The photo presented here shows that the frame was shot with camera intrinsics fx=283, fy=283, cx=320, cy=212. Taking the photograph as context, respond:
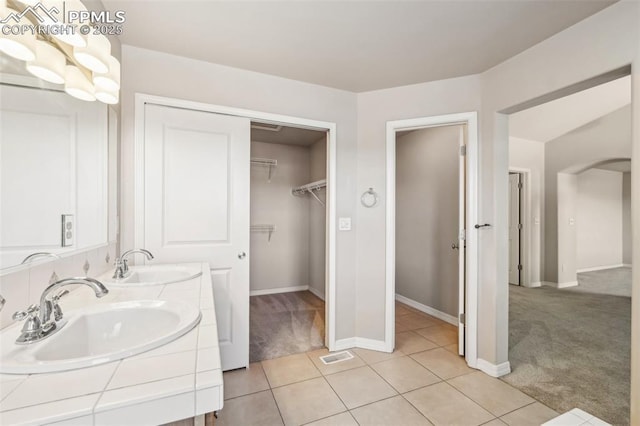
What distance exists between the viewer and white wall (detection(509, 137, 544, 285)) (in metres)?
4.80

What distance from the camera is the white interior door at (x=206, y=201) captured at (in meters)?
1.98

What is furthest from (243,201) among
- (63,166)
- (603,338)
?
(603,338)

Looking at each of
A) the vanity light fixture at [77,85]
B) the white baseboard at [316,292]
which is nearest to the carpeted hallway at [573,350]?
the white baseboard at [316,292]

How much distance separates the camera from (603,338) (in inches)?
109

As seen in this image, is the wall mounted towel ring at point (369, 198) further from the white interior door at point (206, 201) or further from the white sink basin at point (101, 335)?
the white sink basin at point (101, 335)

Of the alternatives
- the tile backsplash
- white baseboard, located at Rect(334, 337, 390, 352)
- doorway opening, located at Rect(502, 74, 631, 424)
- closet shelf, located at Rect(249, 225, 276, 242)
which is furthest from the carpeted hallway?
closet shelf, located at Rect(249, 225, 276, 242)

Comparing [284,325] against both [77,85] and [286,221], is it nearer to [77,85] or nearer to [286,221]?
[286,221]

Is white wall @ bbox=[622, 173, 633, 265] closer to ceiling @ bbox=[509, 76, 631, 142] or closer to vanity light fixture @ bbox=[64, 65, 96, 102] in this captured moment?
ceiling @ bbox=[509, 76, 631, 142]

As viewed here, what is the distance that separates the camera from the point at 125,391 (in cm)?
58

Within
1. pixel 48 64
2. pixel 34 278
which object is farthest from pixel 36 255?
pixel 48 64

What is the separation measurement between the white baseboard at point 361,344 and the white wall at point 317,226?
1.45 m

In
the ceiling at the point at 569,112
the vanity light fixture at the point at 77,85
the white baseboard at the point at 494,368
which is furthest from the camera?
the ceiling at the point at 569,112

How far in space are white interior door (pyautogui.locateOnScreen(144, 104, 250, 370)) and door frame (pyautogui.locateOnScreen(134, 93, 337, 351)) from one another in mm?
35

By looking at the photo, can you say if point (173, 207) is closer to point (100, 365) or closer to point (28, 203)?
point (28, 203)
